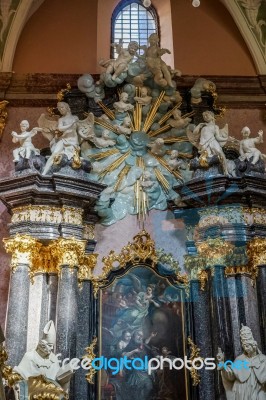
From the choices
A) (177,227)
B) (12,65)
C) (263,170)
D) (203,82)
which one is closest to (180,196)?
(177,227)

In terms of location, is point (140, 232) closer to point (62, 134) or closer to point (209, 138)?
point (209, 138)

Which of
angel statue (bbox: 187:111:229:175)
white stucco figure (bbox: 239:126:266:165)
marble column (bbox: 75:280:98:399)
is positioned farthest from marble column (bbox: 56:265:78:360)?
white stucco figure (bbox: 239:126:266:165)

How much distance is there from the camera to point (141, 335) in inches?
472

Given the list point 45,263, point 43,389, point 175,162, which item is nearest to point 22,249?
point 45,263

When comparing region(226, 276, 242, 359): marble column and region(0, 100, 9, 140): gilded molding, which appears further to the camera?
region(0, 100, 9, 140): gilded molding

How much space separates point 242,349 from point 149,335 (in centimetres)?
173

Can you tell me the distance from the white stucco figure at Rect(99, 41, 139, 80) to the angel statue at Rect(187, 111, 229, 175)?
188cm

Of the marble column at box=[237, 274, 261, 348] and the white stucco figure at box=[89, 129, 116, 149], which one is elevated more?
the white stucco figure at box=[89, 129, 116, 149]

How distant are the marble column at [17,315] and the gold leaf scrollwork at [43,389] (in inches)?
58.9

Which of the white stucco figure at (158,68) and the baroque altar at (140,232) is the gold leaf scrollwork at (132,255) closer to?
the baroque altar at (140,232)

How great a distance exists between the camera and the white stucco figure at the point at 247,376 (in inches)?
392

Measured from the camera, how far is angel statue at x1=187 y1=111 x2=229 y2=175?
41.2ft

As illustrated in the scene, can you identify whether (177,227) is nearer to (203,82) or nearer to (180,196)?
(180,196)

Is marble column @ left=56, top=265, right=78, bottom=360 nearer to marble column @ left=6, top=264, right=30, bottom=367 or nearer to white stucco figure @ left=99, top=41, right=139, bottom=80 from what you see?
marble column @ left=6, top=264, right=30, bottom=367
